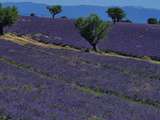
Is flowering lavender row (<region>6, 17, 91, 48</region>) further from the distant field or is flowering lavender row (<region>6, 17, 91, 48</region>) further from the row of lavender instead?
the distant field

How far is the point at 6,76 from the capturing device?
25.4 metres

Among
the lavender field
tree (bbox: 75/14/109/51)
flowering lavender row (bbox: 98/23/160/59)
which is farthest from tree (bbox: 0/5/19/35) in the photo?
the lavender field

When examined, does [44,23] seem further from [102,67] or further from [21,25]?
[102,67]

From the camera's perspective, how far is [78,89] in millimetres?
24500

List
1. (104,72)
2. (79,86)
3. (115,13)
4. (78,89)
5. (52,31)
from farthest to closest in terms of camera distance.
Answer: (115,13)
(52,31)
(104,72)
(79,86)
(78,89)

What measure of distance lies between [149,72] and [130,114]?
16.1m

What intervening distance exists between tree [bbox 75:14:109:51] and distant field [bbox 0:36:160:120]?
12.9 meters

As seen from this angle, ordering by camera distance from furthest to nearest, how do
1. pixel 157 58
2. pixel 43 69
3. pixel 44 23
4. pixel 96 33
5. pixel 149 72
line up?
1. pixel 44 23
2. pixel 96 33
3. pixel 157 58
4. pixel 149 72
5. pixel 43 69

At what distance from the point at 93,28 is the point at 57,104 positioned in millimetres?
34184

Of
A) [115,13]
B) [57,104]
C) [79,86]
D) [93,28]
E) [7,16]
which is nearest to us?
[57,104]

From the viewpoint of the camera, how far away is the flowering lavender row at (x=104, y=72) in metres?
25.7

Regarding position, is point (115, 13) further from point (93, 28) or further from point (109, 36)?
point (93, 28)

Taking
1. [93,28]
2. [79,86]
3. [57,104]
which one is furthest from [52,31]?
[57,104]

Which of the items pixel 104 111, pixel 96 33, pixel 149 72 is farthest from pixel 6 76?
pixel 96 33
